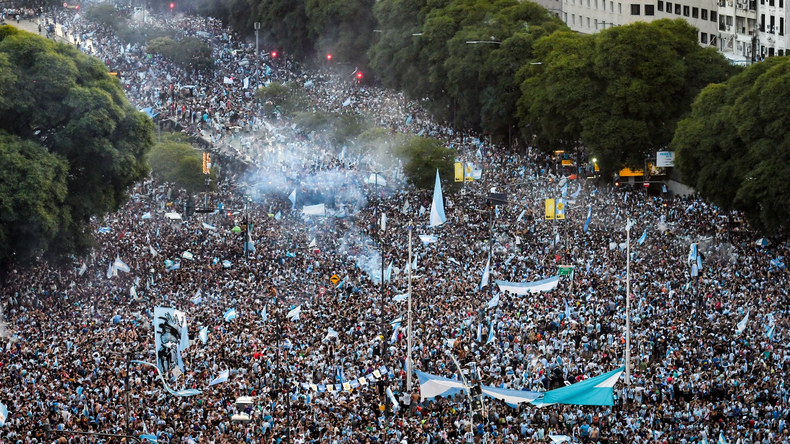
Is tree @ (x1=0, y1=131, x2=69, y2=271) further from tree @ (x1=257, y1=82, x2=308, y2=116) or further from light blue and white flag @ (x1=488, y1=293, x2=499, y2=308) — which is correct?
tree @ (x1=257, y1=82, x2=308, y2=116)

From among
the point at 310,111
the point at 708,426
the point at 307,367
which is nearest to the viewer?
the point at 708,426

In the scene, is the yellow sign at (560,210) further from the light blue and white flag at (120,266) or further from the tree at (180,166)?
the tree at (180,166)

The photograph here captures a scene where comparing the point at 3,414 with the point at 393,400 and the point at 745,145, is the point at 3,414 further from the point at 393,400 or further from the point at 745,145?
the point at 745,145

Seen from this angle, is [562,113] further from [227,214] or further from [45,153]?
[45,153]

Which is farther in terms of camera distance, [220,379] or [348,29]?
[348,29]

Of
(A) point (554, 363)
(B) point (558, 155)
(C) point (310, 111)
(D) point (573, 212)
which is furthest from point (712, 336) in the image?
(C) point (310, 111)

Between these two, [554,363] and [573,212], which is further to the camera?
[573,212]

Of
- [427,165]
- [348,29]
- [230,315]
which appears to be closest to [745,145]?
[427,165]

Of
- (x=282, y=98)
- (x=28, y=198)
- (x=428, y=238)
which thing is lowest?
(x=282, y=98)
